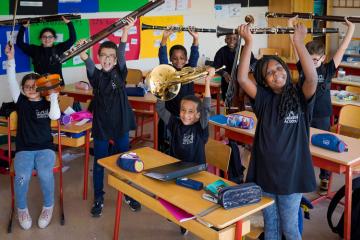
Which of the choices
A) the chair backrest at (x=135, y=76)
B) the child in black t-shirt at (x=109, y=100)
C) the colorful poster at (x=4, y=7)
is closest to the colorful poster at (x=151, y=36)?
the chair backrest at (x=135, y=76)

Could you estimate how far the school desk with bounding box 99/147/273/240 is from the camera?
1.98m

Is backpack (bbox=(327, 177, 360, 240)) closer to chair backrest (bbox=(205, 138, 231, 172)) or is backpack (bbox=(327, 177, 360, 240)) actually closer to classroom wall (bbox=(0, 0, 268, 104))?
chair backrest (bbox=(205, 138, 231, 172))

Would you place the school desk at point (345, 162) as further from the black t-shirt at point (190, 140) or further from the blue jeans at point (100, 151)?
the blue jeans at point (100, 151)

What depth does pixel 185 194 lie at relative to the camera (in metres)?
2.18

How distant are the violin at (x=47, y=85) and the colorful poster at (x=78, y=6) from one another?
254 centimetres

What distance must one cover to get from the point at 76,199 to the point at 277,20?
19.1 feet

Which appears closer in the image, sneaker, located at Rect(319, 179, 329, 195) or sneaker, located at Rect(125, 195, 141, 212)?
sneaker, located at Rect(125, 195, 141, 212)

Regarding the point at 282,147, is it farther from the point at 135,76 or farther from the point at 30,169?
the point at 135,76

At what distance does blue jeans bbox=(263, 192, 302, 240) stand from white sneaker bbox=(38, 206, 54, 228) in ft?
5.58

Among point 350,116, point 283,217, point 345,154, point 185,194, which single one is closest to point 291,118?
point 283,217

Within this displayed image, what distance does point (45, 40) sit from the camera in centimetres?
493

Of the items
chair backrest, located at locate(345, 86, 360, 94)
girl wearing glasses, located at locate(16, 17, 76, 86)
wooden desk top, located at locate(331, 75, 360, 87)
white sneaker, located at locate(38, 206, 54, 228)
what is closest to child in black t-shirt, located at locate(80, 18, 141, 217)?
white sneaker, located at locate(38, 206, 54, 228)

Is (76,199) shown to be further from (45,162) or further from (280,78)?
(280,78)

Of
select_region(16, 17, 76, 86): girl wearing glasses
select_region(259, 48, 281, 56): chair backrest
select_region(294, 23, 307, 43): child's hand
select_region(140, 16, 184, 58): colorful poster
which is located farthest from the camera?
select_region(259, 48, 281, 56): chair backrest
